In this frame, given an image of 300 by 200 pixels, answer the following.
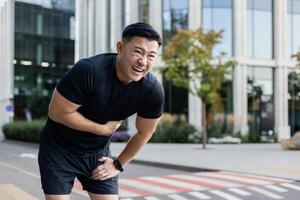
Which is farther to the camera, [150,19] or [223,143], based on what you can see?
[150,19]

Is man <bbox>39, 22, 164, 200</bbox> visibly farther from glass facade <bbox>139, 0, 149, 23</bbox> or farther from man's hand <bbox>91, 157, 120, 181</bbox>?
→ glass facade <bbox>139, 0, 149, 23</bbox>

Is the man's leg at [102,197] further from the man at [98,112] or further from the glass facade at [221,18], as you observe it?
the glass facade at [221,18]

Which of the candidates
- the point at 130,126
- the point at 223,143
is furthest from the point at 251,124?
the point at 130,126

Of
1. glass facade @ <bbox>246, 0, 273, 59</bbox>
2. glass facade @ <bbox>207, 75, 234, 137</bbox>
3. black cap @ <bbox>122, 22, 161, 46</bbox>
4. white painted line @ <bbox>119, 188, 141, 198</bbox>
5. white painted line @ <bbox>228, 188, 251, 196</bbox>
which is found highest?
glass facade @ <bbox>246, 0, 273, 59</bbox>

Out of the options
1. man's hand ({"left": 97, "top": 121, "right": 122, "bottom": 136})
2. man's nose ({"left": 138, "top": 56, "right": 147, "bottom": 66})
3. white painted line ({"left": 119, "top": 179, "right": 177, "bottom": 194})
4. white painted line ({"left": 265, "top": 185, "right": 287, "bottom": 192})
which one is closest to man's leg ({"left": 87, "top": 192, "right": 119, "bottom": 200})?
man's hand ({"left": 97, "top": 121, "right": 122, "bottom": 136})

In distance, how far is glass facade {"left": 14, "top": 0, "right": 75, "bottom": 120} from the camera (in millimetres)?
48062

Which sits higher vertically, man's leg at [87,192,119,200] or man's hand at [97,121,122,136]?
man's hand at [97,121,122,136]

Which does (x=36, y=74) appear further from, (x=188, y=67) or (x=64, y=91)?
(x=64, y=91)

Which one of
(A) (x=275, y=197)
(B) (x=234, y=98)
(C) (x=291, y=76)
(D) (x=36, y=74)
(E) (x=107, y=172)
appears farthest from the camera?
(D) (x=36, y=74)

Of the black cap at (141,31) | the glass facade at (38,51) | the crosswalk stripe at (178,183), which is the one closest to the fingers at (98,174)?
the black cap at (141,31)

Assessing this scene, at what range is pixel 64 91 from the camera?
2770 mm

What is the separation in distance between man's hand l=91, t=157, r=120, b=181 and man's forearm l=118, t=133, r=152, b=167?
104mm

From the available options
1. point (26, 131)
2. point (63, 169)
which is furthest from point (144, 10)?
point (63, 169)

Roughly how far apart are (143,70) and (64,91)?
1.53 ft
